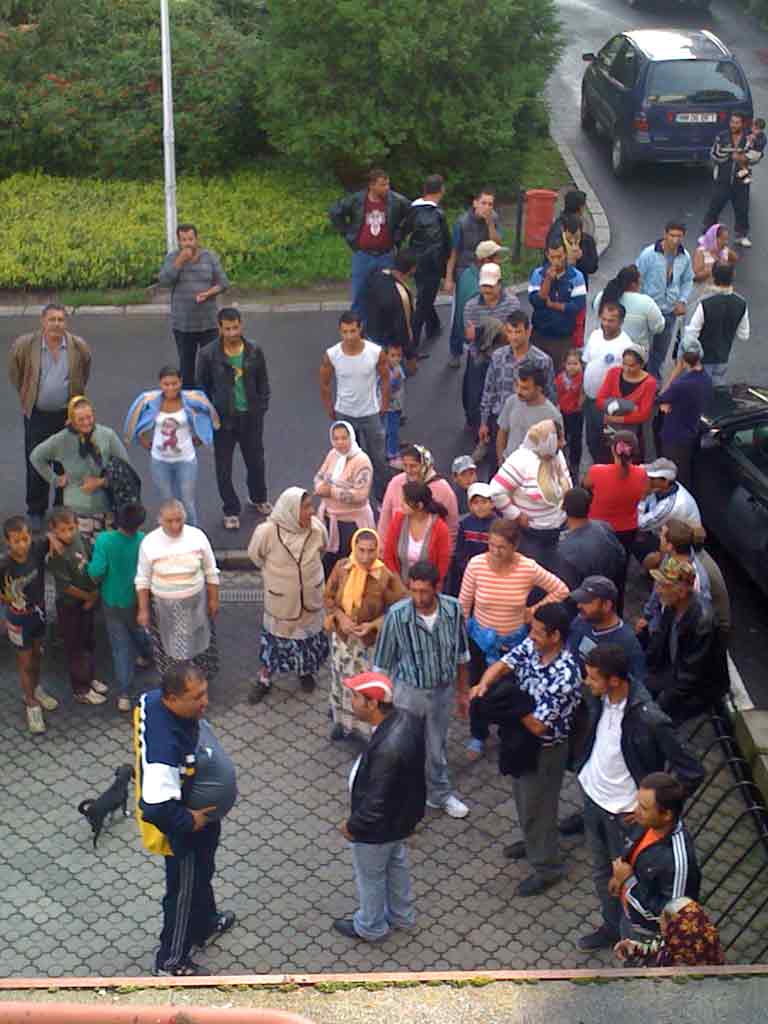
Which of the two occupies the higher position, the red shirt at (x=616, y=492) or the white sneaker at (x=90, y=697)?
the red shirt at (x=616, y=492)

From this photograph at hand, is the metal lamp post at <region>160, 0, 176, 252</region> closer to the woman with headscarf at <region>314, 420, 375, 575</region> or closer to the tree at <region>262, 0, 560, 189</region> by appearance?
the tree at <region>262, 0, 560, 189</region>

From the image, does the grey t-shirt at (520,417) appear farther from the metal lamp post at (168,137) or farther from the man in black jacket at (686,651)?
the metal lamp post at (168,137)

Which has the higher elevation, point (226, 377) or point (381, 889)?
point (226, 377)

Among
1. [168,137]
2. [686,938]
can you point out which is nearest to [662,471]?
[686,938]

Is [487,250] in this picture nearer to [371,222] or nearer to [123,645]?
[371,222]

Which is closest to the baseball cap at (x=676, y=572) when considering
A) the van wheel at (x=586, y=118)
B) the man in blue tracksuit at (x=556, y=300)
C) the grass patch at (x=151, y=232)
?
the man in blue tracksuit at (x=556, y=300)

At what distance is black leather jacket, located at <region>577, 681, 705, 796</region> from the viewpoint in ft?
24.8

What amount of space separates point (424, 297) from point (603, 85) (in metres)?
8.14

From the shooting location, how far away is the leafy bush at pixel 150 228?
17.1 m

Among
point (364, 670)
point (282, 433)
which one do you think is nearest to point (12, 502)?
point (282, 433)

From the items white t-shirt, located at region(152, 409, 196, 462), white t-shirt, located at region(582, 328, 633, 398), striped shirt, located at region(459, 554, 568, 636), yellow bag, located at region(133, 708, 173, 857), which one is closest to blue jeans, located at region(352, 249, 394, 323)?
white t-shirt, located at region(582, 328, 633, 398)

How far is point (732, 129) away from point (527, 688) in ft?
37.7

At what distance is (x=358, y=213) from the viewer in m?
14.6

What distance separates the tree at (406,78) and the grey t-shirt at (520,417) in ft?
26.1
